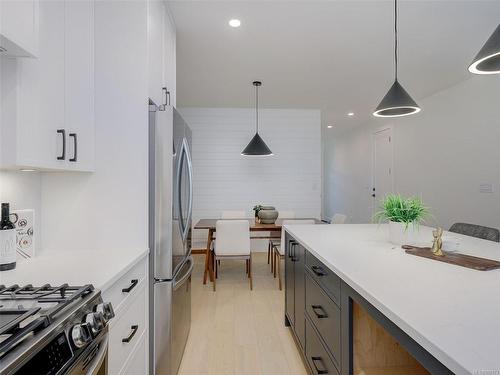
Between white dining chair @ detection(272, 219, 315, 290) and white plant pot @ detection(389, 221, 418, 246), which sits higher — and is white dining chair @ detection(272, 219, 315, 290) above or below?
below

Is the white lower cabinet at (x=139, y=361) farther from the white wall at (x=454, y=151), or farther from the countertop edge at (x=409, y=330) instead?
the white wall at (x=454, y=151)

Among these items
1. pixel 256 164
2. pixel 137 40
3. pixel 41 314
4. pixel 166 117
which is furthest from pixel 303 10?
pixel 256 164

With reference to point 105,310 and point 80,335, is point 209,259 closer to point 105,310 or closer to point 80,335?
point 105,310

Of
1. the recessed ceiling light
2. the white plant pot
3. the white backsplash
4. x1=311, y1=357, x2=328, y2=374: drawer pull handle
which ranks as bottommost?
x1=311, y1=357, x2=328, y2=374: drawer pull handle

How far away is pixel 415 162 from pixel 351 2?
3715 mm

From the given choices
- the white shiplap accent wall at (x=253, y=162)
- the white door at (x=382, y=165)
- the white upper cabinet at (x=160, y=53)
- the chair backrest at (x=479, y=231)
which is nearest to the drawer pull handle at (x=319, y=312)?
the chair backrest at (x=479, y=231)

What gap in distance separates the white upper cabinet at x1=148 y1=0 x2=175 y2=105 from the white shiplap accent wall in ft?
9.41

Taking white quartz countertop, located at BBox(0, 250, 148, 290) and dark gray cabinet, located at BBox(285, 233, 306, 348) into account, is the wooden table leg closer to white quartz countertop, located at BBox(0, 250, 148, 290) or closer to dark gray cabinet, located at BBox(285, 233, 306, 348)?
dark gray cabinet, located at BBox(285, 233, 306, 348)

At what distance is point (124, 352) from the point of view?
1252mm

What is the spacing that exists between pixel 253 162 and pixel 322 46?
273 centimetres

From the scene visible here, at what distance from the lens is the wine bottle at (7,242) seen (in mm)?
1257

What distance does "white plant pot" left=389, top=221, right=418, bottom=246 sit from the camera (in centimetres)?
171

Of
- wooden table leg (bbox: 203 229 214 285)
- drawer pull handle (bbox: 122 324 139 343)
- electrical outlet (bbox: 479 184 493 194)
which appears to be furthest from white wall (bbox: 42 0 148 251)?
electrical outlet (bbox: 479 184 493 194)

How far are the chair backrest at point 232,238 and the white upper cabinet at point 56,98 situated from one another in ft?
6.46
